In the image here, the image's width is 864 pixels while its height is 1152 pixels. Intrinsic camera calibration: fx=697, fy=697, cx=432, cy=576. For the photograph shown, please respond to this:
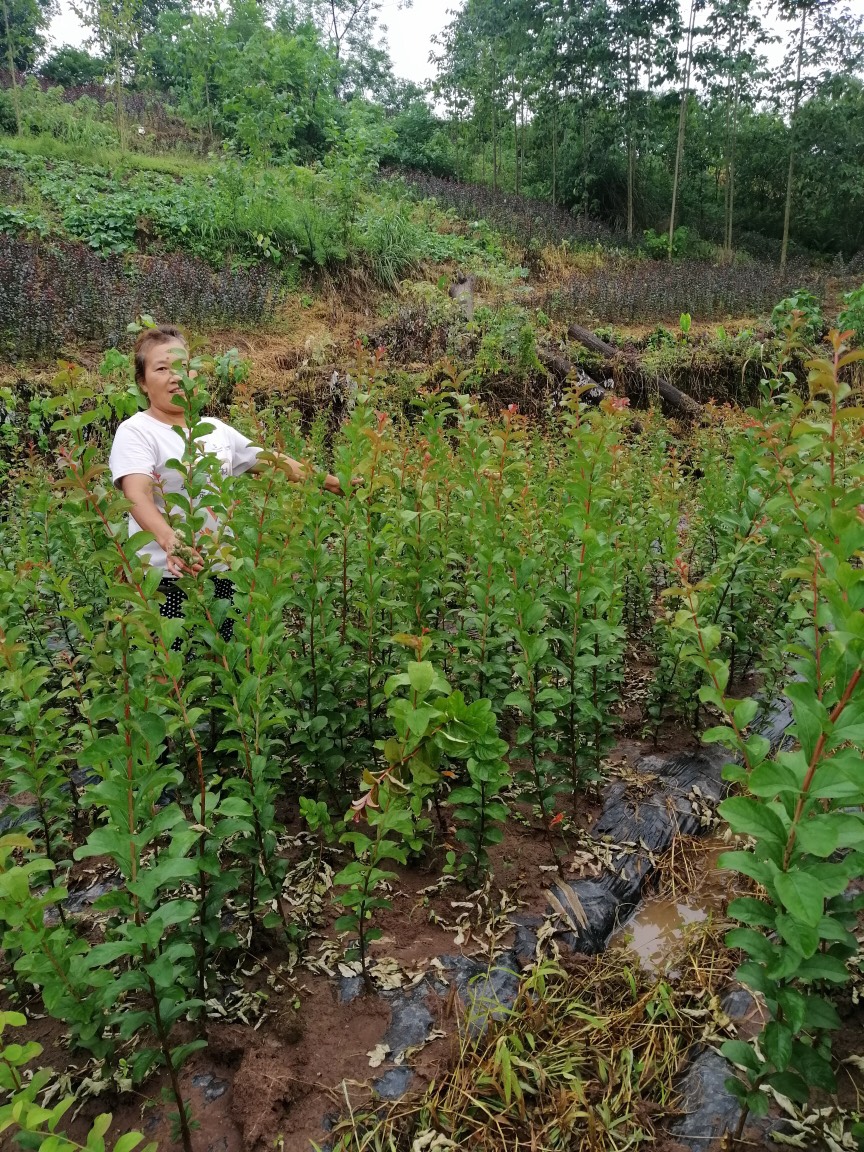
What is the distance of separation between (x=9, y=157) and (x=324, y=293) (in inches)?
241

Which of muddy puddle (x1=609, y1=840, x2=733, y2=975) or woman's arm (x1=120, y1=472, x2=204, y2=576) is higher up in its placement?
woman's arm (x1=120, y1=472, x2=204, y2=576)

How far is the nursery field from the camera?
4.48 ft

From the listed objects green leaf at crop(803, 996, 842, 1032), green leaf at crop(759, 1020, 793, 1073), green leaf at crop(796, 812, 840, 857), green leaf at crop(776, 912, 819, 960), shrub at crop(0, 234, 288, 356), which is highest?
shrub at crop(0, 234, 288, 356)

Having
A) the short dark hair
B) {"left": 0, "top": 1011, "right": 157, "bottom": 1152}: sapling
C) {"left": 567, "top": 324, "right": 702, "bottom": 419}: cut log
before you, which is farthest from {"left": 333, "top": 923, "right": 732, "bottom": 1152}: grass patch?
{"left": 567, "top": 324, "right": 702, "bottom": 419}: cut log

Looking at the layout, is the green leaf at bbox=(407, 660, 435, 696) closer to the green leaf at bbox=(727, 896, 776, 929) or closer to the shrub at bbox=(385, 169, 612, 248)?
the green leaf at bbox=(727, 896, 776, 929)

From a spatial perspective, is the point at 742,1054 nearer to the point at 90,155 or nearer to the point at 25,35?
the point at 90,155

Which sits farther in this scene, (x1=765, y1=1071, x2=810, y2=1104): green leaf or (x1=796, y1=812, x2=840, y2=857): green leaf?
(x1=765, y1=1071, x2=810, y2=1104): green leaf

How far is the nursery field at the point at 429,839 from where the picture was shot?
4.48 feet

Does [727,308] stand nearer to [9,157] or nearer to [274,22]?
→ [9,157]

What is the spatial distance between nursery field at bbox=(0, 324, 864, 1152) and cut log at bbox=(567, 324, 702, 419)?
6153mm

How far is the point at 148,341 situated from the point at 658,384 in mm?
7495

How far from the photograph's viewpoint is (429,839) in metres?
2.39

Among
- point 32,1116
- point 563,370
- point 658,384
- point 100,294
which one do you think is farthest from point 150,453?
point 658,384

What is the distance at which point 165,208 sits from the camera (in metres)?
10.2
